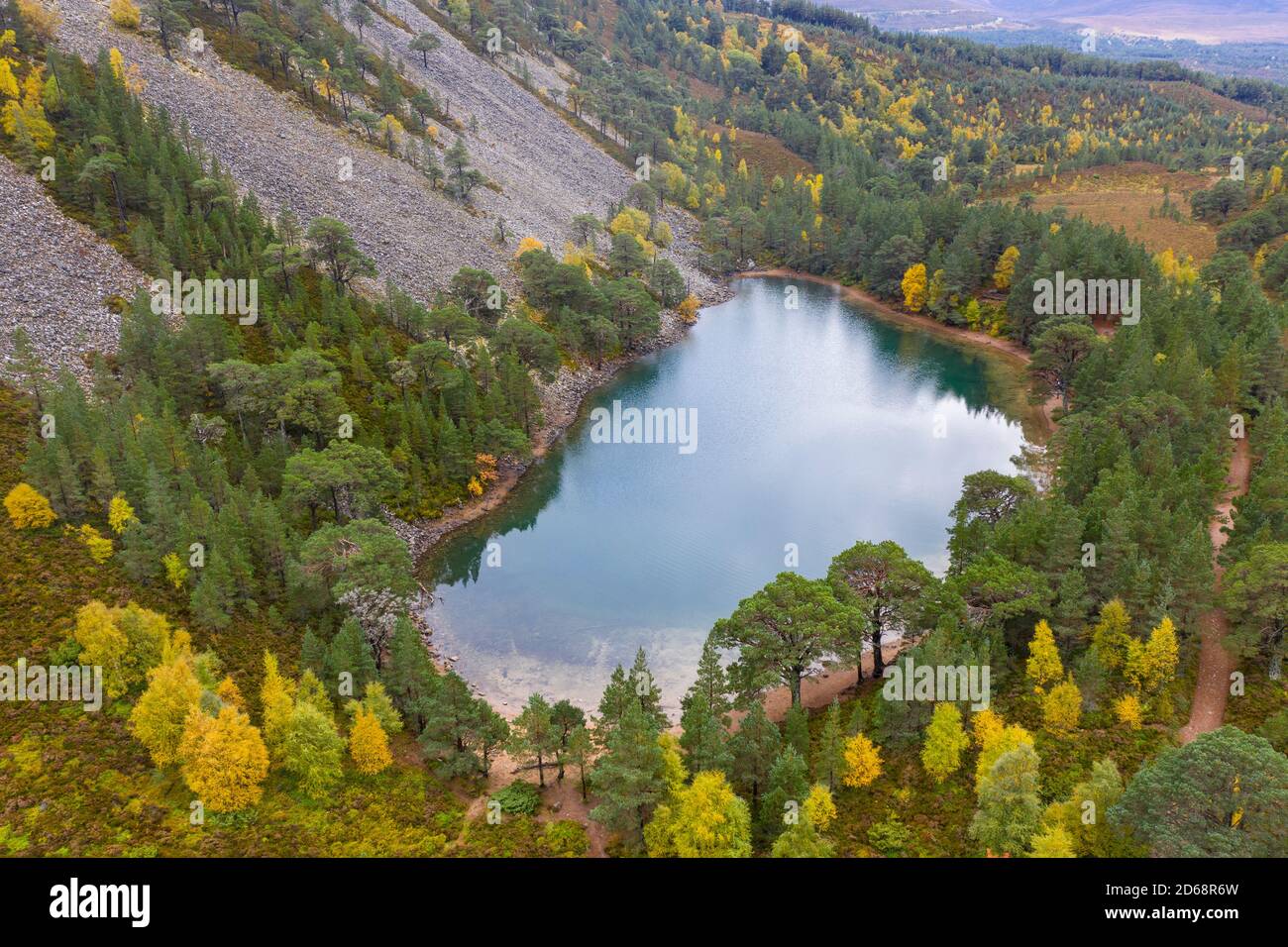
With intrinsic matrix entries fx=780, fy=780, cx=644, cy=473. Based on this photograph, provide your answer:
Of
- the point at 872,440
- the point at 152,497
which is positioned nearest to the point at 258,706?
the point at 152,497

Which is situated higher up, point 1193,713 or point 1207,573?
point 1207,573

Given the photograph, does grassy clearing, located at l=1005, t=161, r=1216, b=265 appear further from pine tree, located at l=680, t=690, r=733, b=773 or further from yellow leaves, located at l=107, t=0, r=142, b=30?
yellow leaves, located at l=107, t=0, r=142, b=30

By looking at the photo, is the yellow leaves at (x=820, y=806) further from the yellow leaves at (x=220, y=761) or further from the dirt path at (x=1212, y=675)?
the yellow leaves at (x=220, y=761)

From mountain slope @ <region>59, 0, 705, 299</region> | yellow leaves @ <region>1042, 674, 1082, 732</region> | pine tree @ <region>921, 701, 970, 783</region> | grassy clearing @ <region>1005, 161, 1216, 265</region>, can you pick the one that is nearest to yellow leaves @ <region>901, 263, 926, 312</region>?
grassy clearing @ <region>1005, 161, 1216, 265</region>

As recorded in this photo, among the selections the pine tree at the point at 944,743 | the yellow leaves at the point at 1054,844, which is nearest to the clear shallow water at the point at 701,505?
the pine tree at the point at 944,743

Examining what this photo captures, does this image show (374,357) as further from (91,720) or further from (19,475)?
(91,720)
